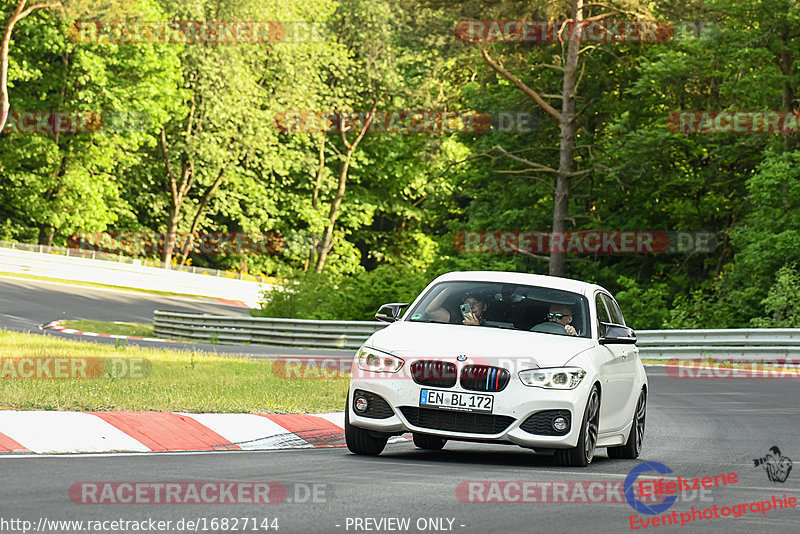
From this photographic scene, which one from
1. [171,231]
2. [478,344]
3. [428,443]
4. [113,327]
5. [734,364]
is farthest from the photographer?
[171,231]

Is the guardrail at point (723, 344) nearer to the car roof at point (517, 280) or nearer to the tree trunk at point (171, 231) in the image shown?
the car roof at point (517, 280)

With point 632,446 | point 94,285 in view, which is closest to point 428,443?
point 632,446

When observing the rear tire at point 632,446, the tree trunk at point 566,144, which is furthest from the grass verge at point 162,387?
the tree trunk at point 566,144

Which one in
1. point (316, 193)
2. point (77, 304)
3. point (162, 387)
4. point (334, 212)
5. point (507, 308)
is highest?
point (507, 308)

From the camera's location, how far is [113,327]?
→ 118ft

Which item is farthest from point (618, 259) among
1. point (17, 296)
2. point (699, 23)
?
point (17, 296)

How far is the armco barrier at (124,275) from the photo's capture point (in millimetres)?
49531

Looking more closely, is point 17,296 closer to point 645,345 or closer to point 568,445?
point 645,345

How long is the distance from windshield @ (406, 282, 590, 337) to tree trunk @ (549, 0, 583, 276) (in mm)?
27883

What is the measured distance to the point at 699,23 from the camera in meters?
37.5

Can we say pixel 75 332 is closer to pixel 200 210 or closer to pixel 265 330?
pixel 265 330

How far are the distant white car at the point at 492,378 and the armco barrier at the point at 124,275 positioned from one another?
3856cm

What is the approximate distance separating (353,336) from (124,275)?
2332 cm

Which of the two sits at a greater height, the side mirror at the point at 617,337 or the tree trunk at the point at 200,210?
the side mirror at the point at 617,337
